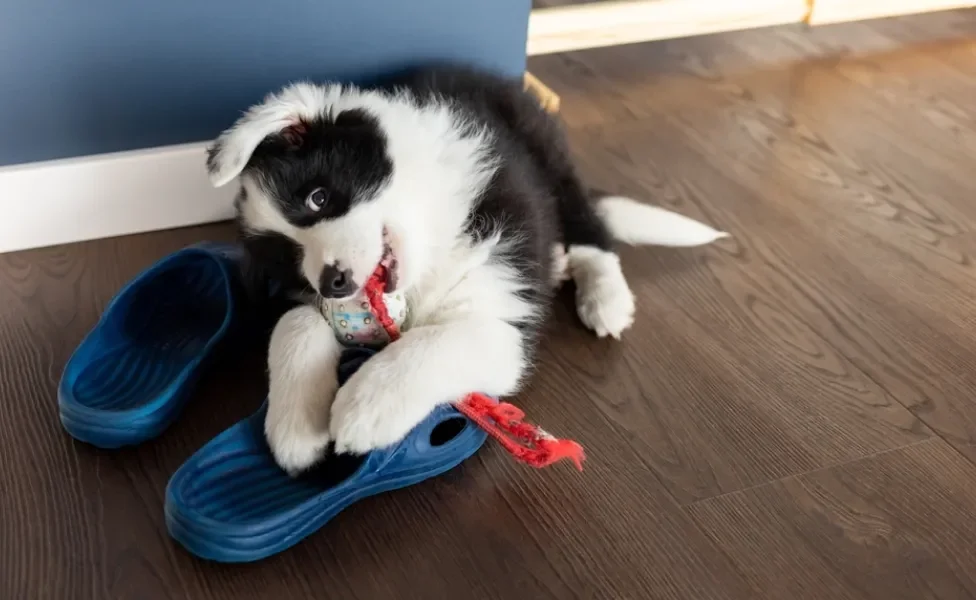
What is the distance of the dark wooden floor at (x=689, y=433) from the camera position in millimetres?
1326

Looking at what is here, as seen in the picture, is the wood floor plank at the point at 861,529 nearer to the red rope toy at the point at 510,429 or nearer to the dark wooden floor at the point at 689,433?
the dark wooden floor at the point at 689,433

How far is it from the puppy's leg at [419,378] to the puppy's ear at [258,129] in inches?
14.2

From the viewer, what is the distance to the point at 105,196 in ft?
6.77

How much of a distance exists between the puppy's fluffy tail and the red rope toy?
660 mm

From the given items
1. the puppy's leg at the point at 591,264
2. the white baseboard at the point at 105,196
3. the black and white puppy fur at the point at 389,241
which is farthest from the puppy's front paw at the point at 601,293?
the white baseboard at the point at 105,196

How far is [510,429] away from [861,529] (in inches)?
21.8

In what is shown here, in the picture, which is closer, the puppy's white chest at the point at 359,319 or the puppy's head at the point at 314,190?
the puppy's head at the point at 314,190

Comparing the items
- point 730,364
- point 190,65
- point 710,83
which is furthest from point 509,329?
point 710,83

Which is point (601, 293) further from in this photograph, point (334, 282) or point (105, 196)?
point (105, 196)

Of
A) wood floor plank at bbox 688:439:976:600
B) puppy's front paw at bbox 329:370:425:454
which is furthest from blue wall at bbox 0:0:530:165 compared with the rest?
wood floor plank at bbox 688:439:976:600

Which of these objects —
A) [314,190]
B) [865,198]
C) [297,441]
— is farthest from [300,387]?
[865,198]

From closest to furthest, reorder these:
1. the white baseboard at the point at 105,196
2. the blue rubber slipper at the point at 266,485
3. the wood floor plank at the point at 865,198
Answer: the blue rubber slipper at the point at 266,485 < the wood floor plank at the point at 865,198 < the white baseboard at the point at 105,196

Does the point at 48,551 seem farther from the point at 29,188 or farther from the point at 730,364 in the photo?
the point at 730,364

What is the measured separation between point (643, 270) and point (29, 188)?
1.34 m
